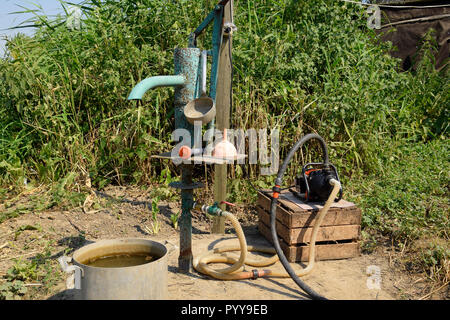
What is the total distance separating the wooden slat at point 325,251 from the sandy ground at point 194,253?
0.04 metres

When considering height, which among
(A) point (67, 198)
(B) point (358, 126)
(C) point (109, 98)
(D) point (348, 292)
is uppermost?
(C) point (109, 98)

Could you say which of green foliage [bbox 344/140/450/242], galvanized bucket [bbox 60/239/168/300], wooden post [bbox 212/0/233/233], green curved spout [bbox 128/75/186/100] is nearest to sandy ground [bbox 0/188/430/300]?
wooden post [bbox 212/0/233/233]

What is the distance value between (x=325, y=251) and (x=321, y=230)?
164mm

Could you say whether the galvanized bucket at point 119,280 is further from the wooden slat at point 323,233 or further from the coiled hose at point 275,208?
the wooden slat at point 323,233

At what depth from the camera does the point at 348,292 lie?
2.36 meters

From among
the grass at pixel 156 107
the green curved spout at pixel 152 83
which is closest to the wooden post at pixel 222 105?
the grass at pixel 156 107

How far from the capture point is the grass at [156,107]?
375 centimetres

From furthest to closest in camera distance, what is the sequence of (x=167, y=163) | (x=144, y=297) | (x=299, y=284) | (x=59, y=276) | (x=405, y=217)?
(x=167, y=163)
(x=405, y=217)
(x=59, y=276)
(x=299, y=284)
(x=144, y=297)

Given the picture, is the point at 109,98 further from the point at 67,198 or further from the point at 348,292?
the point at 348,292

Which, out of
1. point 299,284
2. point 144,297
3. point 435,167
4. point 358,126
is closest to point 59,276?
point 144,297

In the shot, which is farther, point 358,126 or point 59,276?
point 358,126

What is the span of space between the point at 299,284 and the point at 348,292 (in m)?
0.33

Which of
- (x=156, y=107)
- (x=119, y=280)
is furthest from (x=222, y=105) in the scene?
(x=119, y=280)

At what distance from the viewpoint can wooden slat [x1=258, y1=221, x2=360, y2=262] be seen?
2.73 meters
